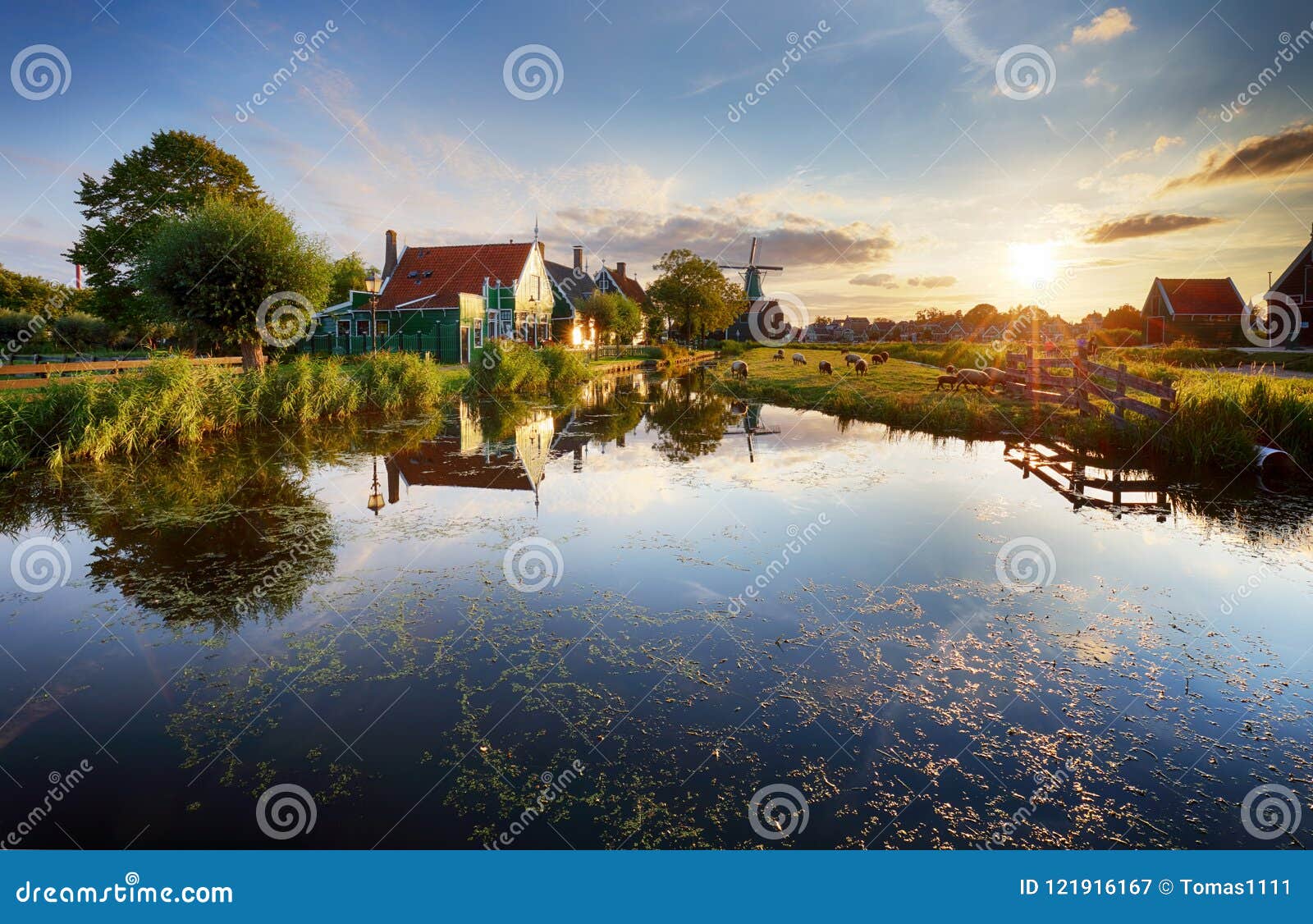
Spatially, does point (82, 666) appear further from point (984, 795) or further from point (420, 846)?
point (984, 795)

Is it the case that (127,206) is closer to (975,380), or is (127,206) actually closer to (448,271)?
(448,271)

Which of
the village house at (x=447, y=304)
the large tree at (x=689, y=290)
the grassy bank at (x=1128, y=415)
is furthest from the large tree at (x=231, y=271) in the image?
the large tree at (x=689, y=290)

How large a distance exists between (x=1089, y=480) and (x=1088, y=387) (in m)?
7.92

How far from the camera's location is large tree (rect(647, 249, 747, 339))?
208 ft

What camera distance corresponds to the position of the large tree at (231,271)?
72.8 ft

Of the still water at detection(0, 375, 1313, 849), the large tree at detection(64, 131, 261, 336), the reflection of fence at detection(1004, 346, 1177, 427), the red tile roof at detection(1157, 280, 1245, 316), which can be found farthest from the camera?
the red tile roof at detection(1157, 280, 1245, 316)

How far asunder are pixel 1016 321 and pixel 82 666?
241 feet

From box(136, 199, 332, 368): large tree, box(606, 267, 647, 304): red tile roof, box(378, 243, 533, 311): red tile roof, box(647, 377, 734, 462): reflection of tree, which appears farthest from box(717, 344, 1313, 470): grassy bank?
box(606, 267, 647, 304): red tile roof

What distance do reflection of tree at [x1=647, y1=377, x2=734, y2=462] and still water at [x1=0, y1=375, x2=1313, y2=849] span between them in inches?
199

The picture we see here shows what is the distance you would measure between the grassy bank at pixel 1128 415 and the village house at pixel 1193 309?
29540 mm

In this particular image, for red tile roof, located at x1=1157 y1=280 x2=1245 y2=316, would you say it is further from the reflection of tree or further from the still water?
the still water

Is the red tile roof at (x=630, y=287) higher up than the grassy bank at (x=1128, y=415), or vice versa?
the red tile roof at (x=630, y=287)

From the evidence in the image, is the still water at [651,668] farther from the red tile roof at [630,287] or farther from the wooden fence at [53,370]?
the red tile roof at [630,287]

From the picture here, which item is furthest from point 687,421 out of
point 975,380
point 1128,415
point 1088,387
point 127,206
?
point 127,206
